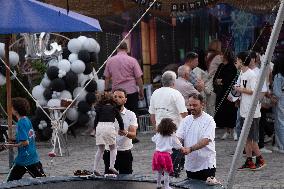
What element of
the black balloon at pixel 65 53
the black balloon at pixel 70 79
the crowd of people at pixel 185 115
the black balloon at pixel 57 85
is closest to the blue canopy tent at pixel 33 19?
the crowd of people at pixel 185 115

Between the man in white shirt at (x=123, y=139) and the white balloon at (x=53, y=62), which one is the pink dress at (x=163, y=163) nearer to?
the man in white shirt at (x=123, y=139)

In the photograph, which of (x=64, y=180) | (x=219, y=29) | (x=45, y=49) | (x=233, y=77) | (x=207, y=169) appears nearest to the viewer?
(x=207, y=169)

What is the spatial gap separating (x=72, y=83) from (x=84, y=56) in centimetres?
61

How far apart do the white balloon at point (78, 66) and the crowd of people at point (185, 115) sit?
0.61 m

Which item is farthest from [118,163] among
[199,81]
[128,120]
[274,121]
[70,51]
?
[70,51]

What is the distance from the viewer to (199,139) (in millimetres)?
7914

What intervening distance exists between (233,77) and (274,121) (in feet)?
4.02

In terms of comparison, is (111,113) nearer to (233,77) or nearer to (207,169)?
(207,169)

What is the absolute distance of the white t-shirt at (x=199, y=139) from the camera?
26.0ft

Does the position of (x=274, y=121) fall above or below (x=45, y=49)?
below

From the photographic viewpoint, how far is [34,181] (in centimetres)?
843

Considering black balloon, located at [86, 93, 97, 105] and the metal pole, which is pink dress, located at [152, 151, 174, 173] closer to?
the metal pole

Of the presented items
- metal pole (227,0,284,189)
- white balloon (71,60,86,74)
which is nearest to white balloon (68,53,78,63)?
white balloon (71,60,86,74)

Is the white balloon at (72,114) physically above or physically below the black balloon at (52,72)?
below
